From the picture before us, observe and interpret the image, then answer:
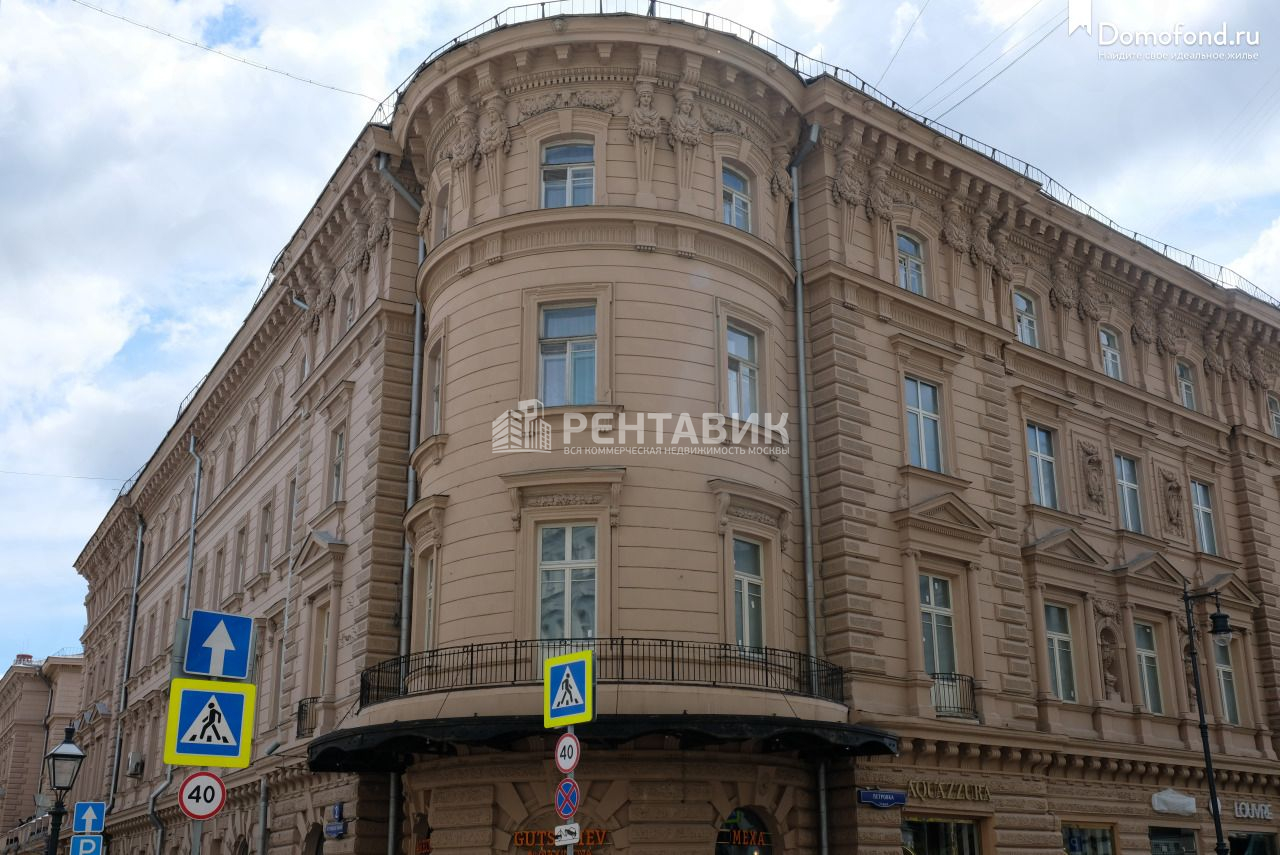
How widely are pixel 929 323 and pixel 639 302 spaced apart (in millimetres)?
7519

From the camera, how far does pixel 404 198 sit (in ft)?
86.4

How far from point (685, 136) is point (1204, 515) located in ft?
59.6

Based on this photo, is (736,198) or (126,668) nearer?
(736,198)

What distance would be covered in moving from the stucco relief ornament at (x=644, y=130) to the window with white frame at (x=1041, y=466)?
10.9 m

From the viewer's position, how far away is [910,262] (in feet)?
86.3

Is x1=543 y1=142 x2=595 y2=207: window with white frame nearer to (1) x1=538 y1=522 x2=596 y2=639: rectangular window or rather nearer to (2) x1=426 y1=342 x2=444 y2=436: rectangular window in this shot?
(2) x1=426 y1=342 x2=444 y2=436: rectangular window

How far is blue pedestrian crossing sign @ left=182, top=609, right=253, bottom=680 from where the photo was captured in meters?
12.4

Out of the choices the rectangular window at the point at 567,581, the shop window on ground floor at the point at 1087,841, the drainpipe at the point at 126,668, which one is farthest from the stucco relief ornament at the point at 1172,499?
the drainpipe at the point at 126,668

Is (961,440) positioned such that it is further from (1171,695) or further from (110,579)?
(110,579)

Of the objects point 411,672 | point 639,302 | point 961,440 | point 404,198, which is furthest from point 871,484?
point 404,198

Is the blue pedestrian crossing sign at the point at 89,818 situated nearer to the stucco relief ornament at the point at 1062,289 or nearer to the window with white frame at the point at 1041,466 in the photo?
the window with white frame at the point at 1041,466

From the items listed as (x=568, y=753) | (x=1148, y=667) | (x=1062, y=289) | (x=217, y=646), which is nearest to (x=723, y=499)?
(x=568, y=753)

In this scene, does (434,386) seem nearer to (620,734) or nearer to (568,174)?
(568,174)

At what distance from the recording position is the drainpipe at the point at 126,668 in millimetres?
44469
